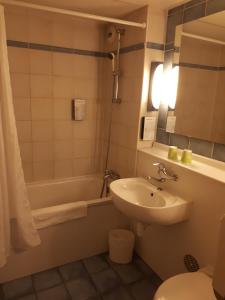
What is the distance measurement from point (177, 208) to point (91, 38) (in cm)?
186

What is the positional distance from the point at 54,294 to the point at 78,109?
5.40 ft

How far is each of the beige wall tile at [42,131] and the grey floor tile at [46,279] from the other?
1211mm

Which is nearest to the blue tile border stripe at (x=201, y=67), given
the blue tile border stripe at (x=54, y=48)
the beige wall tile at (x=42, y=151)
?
the blue tile border stripe at (x=54, y=48)

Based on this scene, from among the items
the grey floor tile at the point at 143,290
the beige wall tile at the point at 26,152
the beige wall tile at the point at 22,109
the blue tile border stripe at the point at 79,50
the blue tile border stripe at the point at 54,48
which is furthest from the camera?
the beige wall tile at the point at 26,152

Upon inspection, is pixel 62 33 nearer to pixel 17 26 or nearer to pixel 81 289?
pixel 17 26

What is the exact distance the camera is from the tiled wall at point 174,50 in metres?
1.67

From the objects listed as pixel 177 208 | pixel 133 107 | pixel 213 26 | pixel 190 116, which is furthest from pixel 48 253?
pixel 213 26

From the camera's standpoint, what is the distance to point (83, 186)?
8.80 ft

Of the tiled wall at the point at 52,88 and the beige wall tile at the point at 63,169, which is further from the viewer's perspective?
the beige wall tile at the point at 63,169

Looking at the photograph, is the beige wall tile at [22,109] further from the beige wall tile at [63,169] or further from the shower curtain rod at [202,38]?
the shower curtain rod at [202,38]

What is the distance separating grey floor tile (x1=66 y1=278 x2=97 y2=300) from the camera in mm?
1733

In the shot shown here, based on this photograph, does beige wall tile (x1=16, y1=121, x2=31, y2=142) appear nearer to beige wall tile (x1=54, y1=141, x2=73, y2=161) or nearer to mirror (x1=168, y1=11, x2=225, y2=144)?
beige wall tile (x1=54, y1=141, x2=73, y2=161)

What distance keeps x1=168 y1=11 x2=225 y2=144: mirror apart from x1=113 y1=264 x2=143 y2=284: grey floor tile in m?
1.20

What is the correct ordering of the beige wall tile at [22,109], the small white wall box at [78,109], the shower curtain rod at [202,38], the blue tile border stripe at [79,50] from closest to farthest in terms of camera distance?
the shower curtain rod at [202,38] < the blue tile border stripe at [79,50] < the beige wall tile at [22,109] < the small white wall box at [78,109]
